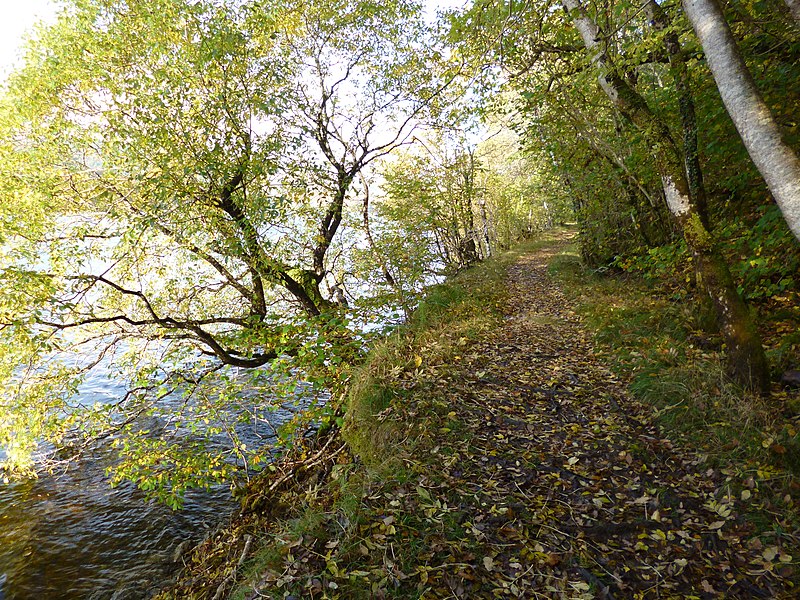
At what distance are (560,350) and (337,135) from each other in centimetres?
855

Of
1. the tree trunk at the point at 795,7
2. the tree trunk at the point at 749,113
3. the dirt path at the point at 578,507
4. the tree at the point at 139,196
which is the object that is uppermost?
the tree at the point at 139,196

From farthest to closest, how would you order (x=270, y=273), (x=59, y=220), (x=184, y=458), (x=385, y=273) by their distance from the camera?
1. (x=385, y=273)
2. (x=270, y=273)
3. (x=59, y=220)
4. (x=184, y=458)

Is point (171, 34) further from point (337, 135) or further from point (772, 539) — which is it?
point (772, 539)

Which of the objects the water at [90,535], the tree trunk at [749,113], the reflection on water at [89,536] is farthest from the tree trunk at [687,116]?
the reflection on water at [89,536]

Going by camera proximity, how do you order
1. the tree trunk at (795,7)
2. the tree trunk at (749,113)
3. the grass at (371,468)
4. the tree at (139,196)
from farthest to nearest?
the tree at (139,196), the grass at (371,468), the tree trunk at (795,7), the tree trunk at (749,113)

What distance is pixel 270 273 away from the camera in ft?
25.3

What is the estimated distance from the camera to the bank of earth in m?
2.76

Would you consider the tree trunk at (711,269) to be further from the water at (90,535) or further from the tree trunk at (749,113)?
the water at (90,535)

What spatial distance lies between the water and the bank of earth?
126 cm

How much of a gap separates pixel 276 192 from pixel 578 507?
7901 millimetres

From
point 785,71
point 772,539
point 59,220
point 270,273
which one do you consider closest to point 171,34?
point 59,220

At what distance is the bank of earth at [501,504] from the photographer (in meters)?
2.76

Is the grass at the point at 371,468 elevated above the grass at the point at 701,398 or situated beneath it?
elevated above

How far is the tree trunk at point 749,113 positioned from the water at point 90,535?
847cm
